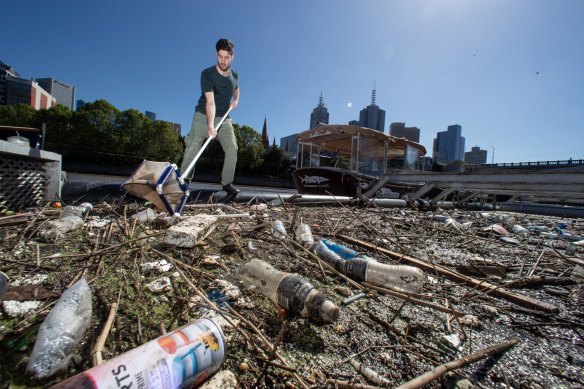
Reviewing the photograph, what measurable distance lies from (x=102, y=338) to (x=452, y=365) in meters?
1.20

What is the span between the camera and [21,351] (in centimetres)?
81

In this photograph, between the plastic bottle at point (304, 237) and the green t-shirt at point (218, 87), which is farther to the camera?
the green t-shirt at point (218, 87)

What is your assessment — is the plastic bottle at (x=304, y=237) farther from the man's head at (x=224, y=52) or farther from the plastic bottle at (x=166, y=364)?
the man's head at (x=224, y=52)

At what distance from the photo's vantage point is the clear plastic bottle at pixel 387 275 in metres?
1.51

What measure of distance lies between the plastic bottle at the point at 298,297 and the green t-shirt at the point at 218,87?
401 centimetres

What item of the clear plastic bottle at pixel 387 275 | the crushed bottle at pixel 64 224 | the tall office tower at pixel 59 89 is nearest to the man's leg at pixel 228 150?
the crushed bottle at pixel 64 224

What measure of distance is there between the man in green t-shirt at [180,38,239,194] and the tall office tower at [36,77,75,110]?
140082mm

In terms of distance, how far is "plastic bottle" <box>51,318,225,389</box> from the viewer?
598 mm

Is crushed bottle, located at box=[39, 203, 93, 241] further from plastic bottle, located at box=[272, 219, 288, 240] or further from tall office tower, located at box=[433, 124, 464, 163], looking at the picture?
tall office tower, located at box=[433, 124, 464, 163]

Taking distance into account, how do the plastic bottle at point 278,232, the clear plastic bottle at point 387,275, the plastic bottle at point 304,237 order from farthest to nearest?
1. the plastic bottle at point 278,232
2. the plastic bottle at point 304,237
3. the clear plastic bottle at point 387,275

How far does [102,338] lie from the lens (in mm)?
845

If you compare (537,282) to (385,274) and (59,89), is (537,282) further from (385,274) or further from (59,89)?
(59,89)

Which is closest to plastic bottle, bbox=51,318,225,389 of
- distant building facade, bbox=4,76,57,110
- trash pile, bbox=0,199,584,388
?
trash pile, bbox=0,199,584,388

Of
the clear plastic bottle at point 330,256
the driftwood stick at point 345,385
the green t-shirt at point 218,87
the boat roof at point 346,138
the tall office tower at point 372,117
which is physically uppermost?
the tall office tower at point 372,117
